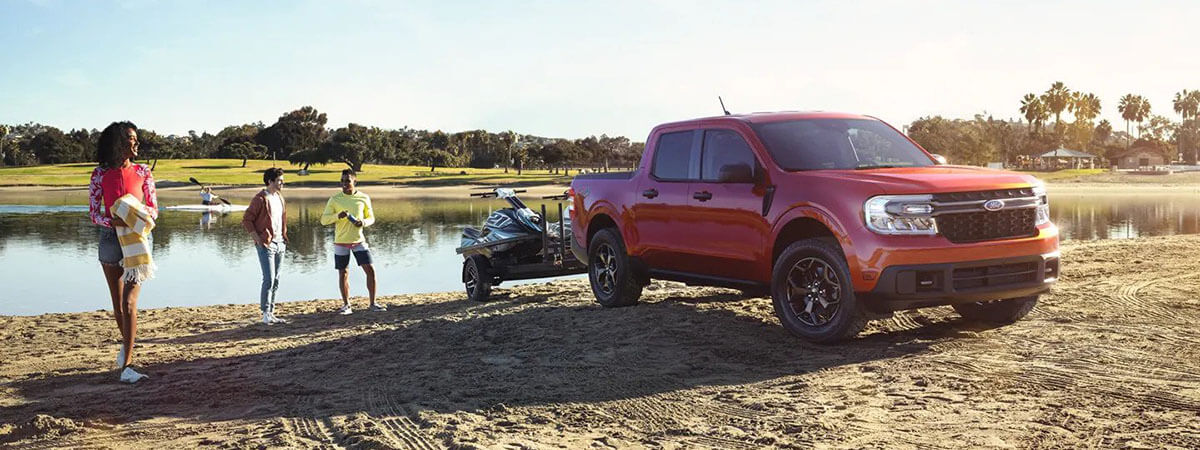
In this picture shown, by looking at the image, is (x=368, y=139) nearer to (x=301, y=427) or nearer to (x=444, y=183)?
(x=444, y=183)

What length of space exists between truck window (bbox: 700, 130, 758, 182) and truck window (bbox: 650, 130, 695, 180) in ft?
0.88

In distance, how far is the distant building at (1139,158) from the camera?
415 feet

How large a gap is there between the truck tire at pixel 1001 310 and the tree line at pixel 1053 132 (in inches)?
3666

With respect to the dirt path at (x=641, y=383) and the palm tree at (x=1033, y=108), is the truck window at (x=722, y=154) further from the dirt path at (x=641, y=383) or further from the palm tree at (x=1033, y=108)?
the palm tree at (x=1033, y=108)

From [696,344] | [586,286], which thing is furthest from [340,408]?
[586,286]

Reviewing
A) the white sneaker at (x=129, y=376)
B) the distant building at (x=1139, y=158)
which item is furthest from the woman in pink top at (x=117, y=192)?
the distant building at (x=1139, y=158)

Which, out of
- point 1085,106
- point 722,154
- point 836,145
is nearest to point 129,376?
point 722,154

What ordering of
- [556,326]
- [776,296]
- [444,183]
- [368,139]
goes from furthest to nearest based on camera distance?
1. [368,139]
2. [444,183]
3. [556,326]
4. [776,296]

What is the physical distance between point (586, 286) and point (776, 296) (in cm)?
764

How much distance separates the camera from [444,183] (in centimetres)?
9369

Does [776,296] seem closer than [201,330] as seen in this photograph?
Yes

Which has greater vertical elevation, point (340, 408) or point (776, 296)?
point (776, 296)

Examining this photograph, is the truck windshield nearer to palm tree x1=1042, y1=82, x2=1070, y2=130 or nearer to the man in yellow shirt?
the man in yellow shirt

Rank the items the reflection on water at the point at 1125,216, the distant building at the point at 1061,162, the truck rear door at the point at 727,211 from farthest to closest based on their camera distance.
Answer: the distant building at the point at 1061,162 < the reflection on water at the point at 1125,216 < the truck rear door at the point at 727,211
